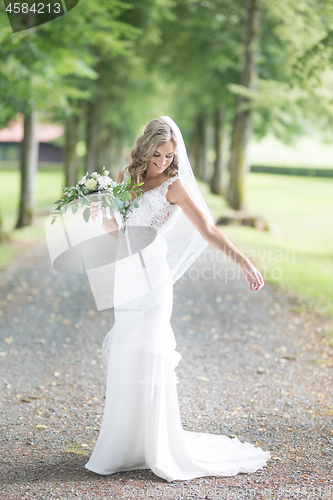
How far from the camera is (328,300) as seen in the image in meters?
9.62

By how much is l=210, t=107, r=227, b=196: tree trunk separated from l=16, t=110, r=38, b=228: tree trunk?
12445mm

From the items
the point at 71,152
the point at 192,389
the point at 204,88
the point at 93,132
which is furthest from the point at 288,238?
the point at 192,389

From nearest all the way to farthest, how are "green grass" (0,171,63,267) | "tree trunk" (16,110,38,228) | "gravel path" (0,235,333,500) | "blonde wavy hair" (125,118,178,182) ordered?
"gravel path" (0,235,333,500), "blonde wavy hair" (125,118,178,182), "green grass" (0,171,63,267), "tree trunk" (16,110,38,228)

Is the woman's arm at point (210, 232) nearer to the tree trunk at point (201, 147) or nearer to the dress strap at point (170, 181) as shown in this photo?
the dress strap at point (170, 181)

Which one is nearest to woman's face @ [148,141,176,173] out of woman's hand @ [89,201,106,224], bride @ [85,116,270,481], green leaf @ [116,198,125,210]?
bride @ [85,116,270,481]

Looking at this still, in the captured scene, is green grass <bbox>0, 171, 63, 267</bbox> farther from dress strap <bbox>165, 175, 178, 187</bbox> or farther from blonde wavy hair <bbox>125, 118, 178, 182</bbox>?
dress strap <bbox>165, 175, 178, 187</bbox>

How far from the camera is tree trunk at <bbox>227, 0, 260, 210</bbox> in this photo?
17.4 metres

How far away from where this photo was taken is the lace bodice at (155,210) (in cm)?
389

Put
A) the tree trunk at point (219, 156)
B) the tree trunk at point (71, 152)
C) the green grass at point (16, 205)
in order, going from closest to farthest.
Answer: the green grass at point (16, 205) → the tree trunk at point (71, 152) → the tree trunk at point (219, 156)

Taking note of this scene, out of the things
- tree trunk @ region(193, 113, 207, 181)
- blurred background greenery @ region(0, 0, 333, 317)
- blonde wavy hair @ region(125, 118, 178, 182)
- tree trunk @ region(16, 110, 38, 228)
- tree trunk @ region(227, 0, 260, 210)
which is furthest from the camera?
tree trunk @ region(193, 113, 207, 181)

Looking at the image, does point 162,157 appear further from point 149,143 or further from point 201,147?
point 201,147

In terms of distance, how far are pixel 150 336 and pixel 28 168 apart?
13.8m

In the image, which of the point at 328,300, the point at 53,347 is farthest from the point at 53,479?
the point at 328,300

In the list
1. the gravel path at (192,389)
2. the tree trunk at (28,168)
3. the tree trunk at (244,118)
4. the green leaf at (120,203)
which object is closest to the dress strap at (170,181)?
the green leaf at (120,203)
